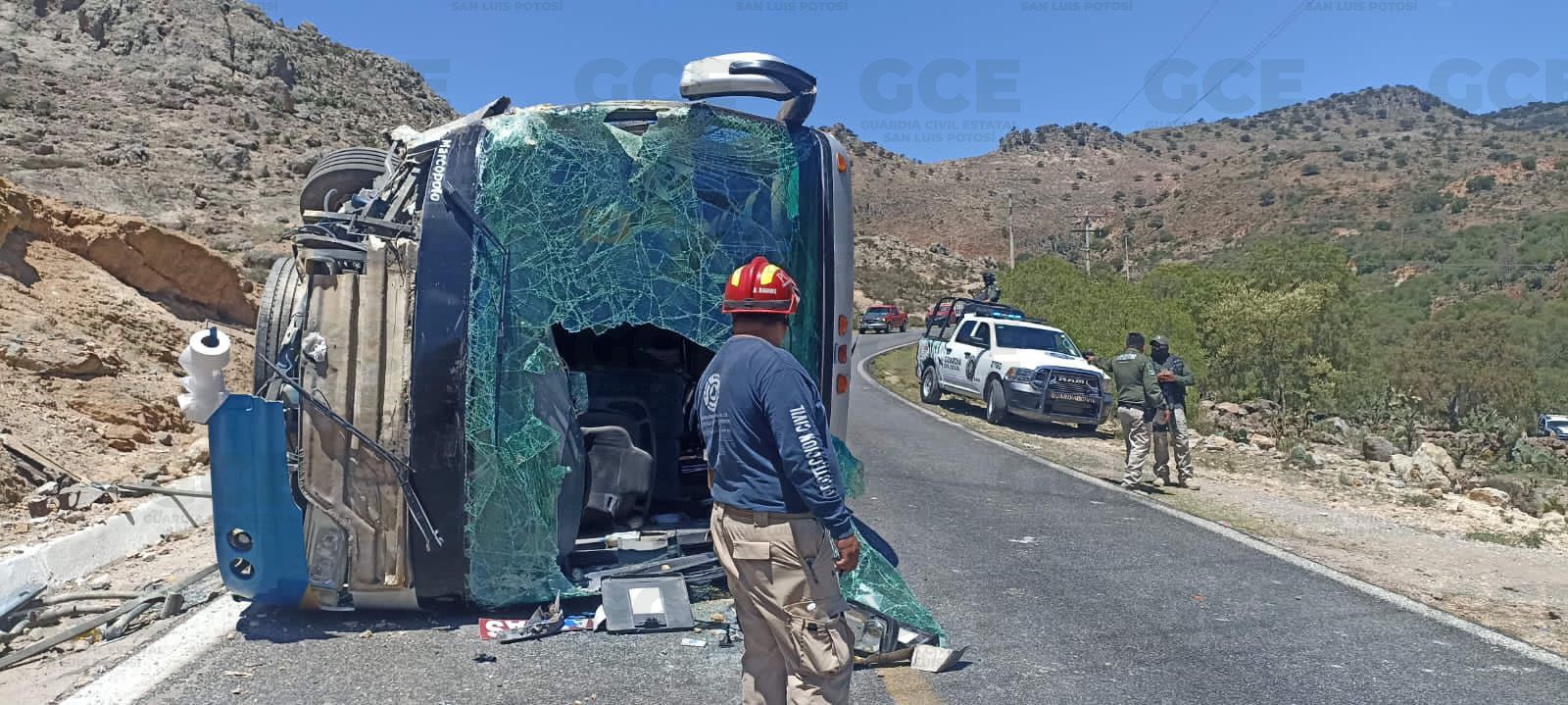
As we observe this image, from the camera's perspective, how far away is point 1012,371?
661 inches

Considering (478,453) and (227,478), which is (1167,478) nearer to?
(478,453)

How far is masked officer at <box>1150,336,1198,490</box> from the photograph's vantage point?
11164 mm

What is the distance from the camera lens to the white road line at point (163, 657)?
4.00 metres

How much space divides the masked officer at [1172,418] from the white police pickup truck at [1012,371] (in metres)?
4.72

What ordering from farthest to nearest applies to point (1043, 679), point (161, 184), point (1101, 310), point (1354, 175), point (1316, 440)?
point (1354, 175) < point (161, 184) < point (1101, 310) < point (1316, 440) < point (1043, 679)

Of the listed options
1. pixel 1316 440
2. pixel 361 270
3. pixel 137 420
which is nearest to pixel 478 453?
pixel 361 270

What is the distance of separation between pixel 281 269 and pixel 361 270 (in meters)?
0.63

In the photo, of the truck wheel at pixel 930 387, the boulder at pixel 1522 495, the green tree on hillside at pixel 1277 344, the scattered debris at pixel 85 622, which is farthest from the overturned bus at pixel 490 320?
the green tree on hillside at pixel 1277 344

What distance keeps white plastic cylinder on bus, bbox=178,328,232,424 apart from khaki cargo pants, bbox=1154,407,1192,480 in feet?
30.0

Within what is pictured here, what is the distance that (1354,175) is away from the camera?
73.5 metres

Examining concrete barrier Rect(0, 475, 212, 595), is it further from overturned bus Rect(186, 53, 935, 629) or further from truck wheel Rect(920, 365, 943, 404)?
Result: truck wheel Rect(920, 365, 943, 404)

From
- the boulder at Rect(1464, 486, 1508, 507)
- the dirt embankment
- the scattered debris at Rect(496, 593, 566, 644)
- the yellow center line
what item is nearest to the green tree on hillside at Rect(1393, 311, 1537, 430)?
the boulder at Rect(1464, 486, 1508, 507)

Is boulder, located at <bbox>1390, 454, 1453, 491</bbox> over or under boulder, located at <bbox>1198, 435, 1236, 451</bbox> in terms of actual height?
under

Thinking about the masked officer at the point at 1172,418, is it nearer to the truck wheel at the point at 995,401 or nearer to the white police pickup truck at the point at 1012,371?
the white police pickup truck at the point at 1012,371
